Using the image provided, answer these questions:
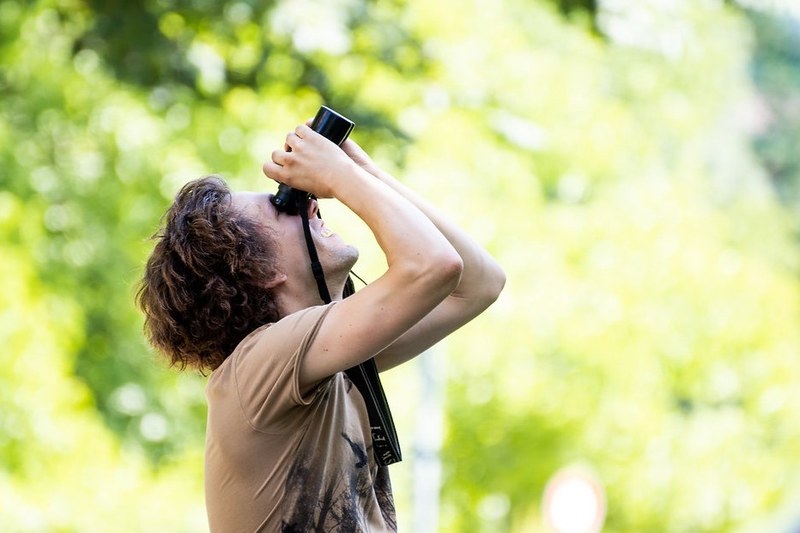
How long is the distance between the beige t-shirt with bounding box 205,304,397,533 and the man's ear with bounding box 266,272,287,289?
0.28 ft

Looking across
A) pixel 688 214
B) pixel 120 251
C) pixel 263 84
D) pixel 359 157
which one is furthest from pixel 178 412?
pixel 359 157

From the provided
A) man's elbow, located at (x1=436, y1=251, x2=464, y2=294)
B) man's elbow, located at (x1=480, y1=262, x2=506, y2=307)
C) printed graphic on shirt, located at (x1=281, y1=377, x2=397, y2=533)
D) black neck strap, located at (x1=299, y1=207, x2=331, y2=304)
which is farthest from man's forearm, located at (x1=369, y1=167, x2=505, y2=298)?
printed graphic on shirt, located at (x1=281, y1=377, x2=397, y2=533)

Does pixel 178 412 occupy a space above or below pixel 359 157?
below

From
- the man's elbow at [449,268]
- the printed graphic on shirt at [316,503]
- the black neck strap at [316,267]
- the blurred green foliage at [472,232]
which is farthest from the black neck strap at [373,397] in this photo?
the blurred green foliage at [472,232]

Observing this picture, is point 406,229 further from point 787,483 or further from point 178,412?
point 787,483

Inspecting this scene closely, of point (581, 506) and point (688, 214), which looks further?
point (688, 214)

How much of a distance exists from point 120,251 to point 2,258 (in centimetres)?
79

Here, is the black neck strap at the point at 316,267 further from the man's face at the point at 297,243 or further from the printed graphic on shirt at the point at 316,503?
the printed graphic on shirt at the point at 316,503

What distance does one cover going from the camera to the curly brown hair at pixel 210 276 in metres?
1.94

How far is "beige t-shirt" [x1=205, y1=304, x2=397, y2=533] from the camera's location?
1.80 metres

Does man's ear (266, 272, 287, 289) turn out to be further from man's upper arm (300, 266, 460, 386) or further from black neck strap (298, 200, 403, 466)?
man's upper arm (300, 266, 460, 386)

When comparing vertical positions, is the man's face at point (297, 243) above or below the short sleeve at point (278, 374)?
above

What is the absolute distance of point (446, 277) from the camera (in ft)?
5.73

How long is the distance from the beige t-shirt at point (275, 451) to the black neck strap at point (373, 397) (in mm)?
68
